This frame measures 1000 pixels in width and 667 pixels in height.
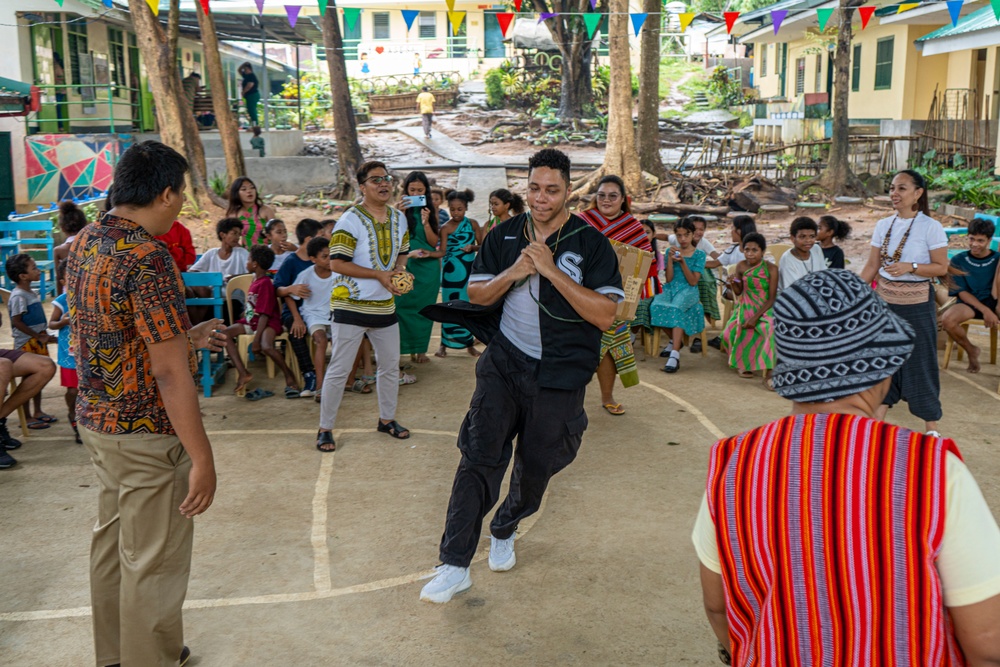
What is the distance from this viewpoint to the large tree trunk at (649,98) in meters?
19.0

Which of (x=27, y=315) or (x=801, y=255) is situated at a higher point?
(x=801, y=255)

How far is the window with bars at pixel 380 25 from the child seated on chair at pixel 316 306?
39.1 meters

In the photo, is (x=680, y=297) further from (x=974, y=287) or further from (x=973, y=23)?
(x=973, y=23)

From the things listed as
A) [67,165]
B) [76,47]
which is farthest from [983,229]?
[76,47]

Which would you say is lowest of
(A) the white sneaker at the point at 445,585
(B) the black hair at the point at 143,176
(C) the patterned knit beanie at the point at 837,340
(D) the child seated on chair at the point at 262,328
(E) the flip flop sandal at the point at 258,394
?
(E) the flip flop sandal at the point at 258,394

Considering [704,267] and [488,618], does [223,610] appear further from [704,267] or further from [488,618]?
[704,267]

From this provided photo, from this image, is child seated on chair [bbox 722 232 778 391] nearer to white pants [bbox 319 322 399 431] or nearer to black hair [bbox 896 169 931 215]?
black hair [bbox 896 169 931 215]

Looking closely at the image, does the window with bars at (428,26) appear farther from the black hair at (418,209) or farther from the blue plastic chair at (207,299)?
the blue plastic chair at (207,299)

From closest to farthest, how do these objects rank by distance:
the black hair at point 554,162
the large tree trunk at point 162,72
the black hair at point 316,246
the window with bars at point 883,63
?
the black hair at point 554,162 → the black hair at point 316,246 → the large tree trunk at point 162,72 → the window with bars at point 883,63

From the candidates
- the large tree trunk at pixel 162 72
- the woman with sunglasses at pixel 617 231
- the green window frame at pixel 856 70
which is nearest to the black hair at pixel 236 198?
the woman with sunglasses at pixel 617 231

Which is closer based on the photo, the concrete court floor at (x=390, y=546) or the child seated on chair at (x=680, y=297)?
the concrete court floor at (x=390, y=546)

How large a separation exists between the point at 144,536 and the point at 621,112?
50.7ft

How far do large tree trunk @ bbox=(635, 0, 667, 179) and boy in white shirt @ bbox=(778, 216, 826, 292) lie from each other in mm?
11441

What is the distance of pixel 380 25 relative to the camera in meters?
44.6
